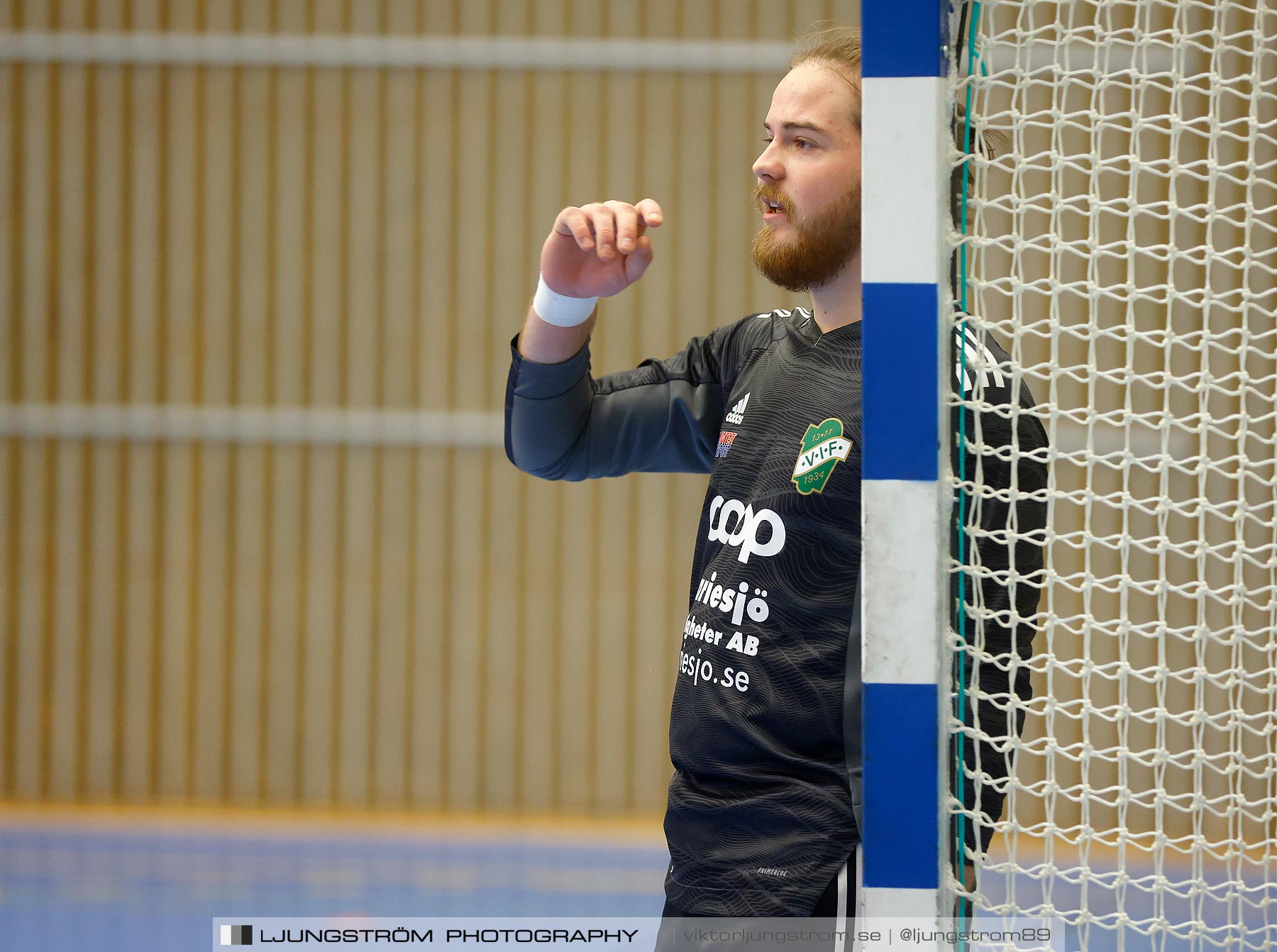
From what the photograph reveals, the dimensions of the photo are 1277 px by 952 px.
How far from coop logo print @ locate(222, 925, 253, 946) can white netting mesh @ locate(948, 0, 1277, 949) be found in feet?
5.49

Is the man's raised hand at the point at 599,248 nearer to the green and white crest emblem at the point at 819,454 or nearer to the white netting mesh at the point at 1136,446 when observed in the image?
the green and white crest emblem at the point at 819,454

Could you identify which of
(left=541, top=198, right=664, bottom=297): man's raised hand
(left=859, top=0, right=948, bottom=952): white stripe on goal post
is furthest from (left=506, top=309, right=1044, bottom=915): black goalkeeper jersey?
(left=541, top=198, right=664, bottom=297): man's raised hand

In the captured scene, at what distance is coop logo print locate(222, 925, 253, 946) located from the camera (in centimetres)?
265

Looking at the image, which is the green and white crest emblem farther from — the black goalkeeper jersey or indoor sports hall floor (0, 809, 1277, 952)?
indoor sports hall floor (0, 809, 1277, 952)

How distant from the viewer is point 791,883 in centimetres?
137

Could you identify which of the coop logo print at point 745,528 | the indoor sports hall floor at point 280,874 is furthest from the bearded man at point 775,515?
the indoor sports hall floor at point 280,874

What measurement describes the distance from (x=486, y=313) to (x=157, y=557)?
69.7 inches

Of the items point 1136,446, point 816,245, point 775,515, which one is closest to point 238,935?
point 775,515

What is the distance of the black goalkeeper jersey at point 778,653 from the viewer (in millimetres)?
1366

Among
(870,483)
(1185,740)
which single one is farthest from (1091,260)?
(1185,740)

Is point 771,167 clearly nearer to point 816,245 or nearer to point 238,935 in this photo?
point 816,245

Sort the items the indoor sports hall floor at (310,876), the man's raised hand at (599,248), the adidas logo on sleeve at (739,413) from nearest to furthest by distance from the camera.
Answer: the man's raised hand at (599,248) → the adidas logo on sleeve at (739,413) → the indoor sports hall floor at (310,876)

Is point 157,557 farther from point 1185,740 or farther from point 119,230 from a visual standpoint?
point 1185,740

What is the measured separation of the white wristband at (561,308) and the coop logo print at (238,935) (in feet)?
5.61
